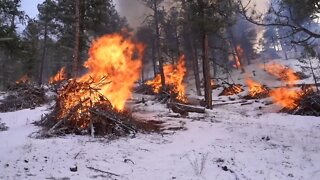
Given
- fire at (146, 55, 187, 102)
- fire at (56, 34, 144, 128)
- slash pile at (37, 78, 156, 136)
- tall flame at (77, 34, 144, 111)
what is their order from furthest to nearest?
fire at (146, 55, 187, 102), tall flame at (77, 34, 144, 111), fire at (56, 34, 144, 128), slash pile at (37, 78, 156, 136)

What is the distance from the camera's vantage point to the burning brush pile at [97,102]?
1150cm

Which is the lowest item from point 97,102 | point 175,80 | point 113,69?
point 97,102

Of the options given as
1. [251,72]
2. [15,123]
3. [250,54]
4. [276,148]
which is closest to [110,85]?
[15,123]

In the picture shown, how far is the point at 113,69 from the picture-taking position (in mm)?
15305

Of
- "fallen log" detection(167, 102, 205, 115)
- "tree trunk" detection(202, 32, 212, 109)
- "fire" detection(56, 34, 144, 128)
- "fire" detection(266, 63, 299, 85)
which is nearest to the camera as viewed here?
"fire" detection(56, 34, 144, 128)

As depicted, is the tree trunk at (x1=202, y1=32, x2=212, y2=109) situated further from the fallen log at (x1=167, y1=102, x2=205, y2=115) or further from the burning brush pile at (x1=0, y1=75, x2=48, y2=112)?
the burning brush pile at (x1=0, y1=75, x2=48, y2=112)

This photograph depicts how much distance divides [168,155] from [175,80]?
68.8ft

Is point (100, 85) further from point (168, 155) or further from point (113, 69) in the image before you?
point (168, 155)

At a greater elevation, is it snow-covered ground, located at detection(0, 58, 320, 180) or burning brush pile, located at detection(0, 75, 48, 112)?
burning brush pile, located at detection(0, 75, 48, 112)

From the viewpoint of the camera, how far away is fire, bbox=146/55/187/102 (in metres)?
24.6

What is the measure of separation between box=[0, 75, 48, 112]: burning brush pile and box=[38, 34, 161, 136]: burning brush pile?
7.15 metres


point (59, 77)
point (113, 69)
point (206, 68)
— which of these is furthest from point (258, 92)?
point (59, 77)

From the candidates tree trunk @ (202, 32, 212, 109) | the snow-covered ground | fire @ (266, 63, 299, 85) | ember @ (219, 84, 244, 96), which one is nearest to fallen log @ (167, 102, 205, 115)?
tree trunk @ (202, 32, 212, 109)

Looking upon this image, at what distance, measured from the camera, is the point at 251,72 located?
53.2 meters
